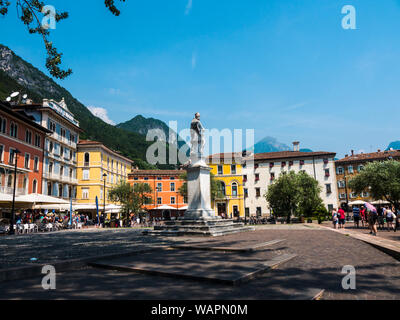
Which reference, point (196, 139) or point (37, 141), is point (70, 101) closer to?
point (37, 141)

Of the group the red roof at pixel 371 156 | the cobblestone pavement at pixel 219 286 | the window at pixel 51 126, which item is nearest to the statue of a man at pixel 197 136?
the cobblestone pavement at pixel 219 286

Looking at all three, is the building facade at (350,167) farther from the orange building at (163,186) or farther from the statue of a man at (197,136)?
the statue of a man at (197,136)

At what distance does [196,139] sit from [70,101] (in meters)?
156

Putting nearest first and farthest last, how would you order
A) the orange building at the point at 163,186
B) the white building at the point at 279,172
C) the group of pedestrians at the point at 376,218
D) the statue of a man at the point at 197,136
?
the group of pedestrians at the point at 376,218, the statue of a man at the point at 197,136, the white building at the point at 279,172, the orange building at the point at 163,186

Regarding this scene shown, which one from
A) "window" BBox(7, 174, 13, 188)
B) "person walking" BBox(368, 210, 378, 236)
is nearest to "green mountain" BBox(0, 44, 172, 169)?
"window" BBox(7, 174, 13, 188)

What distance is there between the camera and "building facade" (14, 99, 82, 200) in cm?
3791

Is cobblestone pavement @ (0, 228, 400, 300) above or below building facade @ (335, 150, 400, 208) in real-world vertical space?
below

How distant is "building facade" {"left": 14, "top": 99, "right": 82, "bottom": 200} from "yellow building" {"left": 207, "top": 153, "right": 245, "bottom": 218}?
89.4ft

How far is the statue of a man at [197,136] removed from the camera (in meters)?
16.1

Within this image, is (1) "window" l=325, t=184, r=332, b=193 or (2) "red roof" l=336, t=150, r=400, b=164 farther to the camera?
(2) "red roof" l=336, t=150, r=400, b=164

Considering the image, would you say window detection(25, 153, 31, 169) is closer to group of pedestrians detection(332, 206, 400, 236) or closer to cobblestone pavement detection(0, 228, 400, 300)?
group of pedestrians detection(332, 206, 400, 236)

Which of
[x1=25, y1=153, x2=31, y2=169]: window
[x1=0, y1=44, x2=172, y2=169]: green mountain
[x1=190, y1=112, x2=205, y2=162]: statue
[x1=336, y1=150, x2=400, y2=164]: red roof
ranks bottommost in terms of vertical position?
[x1=190, y1=112, x2=205, y2=162]: statue

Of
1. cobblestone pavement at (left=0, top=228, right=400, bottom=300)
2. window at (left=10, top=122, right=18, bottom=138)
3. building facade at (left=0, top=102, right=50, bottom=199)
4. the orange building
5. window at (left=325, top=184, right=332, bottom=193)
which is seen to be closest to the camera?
cobblestone pavement at (left=0, top=228, right=400, bottom=300)

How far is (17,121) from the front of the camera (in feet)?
104
